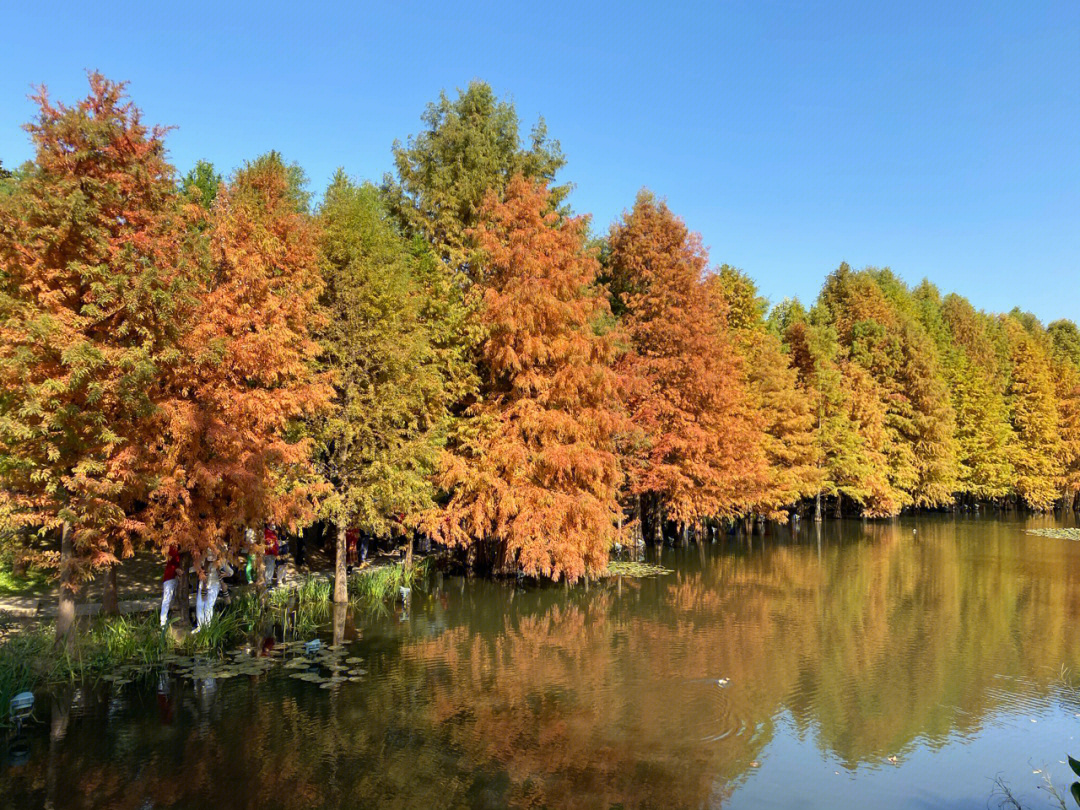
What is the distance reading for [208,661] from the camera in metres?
13.8

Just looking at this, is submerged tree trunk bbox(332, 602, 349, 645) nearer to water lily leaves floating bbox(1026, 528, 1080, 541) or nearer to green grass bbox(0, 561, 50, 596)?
green grass bbox(0, 561, 50, 596)

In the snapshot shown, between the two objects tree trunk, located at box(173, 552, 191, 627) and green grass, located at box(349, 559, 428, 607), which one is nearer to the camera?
tree trunk, located at box(173, 552, 191, 627)

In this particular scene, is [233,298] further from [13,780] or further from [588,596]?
[588,596]

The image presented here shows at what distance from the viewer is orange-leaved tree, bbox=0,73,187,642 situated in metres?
11.1

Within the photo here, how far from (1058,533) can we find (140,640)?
45559 millimetres

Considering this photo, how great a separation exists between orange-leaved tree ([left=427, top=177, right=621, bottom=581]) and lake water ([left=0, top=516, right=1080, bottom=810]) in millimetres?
2429

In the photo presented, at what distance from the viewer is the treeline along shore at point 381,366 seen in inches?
456

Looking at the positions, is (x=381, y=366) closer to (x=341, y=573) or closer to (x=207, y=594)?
(x=341, y=573)

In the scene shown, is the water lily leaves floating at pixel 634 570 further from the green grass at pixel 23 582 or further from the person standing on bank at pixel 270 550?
the green grass at pixel 23 582

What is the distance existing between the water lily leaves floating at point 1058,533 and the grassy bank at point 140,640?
122ft

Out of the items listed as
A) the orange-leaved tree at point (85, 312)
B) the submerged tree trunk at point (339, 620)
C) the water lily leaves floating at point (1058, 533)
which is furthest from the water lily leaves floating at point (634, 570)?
the water lily leaves floating at point (1058, 533)

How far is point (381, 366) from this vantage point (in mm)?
19484

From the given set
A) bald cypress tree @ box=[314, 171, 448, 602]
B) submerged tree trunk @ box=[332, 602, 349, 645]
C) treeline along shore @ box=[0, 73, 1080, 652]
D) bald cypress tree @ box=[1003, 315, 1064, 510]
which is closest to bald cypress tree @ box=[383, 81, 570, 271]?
treeline along shore @ box=[0, 73, 1080, 652]

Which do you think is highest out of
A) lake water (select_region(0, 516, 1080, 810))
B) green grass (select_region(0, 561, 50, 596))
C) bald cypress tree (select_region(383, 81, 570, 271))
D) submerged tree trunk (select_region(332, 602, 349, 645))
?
bald cypress tree (select_region(383, 81, 570, 271))
